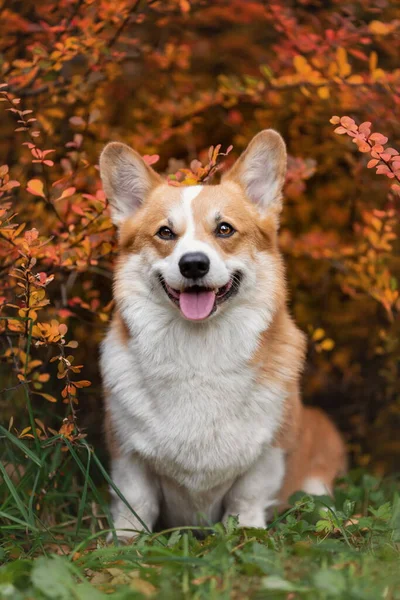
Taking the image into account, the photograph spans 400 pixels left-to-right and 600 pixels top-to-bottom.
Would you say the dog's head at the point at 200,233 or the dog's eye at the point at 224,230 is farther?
the dog's eye at the point at 224,230

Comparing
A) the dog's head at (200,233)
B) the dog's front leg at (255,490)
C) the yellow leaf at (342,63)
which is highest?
the yellow leaf at (342,63)

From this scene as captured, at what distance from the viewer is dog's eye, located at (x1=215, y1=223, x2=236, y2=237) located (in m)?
3.23

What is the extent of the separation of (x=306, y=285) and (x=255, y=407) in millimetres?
2086

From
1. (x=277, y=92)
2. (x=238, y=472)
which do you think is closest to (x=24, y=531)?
(x=238, y=472)

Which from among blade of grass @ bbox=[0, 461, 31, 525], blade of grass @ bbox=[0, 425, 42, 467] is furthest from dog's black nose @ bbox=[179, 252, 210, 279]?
blade of grass @ bbox=[0, 461, 31, 525]

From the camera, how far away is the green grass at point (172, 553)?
7.63 feet

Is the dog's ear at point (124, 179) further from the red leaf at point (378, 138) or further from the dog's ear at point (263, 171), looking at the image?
the red leaf at point (378, 138)

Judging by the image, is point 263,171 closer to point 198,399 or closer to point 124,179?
point 124,179

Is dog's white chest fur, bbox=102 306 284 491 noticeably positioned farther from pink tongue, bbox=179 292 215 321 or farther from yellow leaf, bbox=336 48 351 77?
yellow leaf, bbox=336 48 351 77

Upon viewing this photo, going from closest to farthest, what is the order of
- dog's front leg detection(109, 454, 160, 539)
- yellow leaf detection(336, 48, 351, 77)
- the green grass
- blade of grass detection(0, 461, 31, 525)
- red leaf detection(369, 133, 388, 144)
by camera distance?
the green grass, red leaf detection(369, 133, 388, 144), blade of grass detection(0, 461, 31, 525), dog's front leg detection(109, 454, 160, 539), yellow leaf detection(336, 48, 351, 77)

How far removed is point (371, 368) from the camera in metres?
5.06

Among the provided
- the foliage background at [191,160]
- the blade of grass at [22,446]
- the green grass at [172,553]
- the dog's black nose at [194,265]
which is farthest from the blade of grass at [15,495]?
the dog's black nose at [194,265]

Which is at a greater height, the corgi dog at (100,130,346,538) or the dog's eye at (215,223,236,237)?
the dog's eye at (215,223,236,237)

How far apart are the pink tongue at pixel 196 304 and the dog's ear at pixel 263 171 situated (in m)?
0.63
